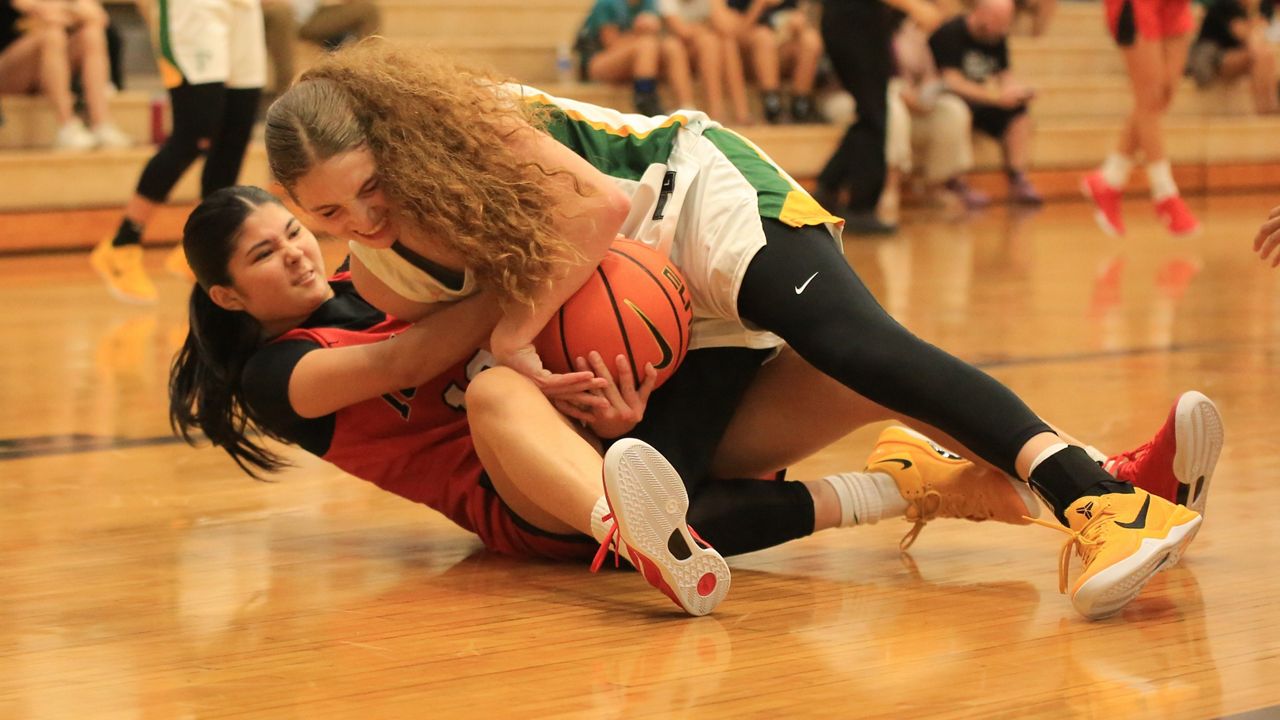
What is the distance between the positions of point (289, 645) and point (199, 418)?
0.63 metres

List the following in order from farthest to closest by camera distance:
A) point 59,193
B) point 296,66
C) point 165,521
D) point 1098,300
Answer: point 296,66, point 59,193, point 1098,300, point 165,521

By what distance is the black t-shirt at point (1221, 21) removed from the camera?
10078 millimetres

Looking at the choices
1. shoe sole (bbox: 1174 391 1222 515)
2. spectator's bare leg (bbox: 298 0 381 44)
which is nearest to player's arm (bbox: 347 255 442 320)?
shoe sole (bbox: 1174 391 1222 515)

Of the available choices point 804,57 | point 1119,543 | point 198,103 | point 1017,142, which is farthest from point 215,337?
point 1017,142

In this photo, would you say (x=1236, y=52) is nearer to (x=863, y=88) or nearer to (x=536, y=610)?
(x=863, y=88)

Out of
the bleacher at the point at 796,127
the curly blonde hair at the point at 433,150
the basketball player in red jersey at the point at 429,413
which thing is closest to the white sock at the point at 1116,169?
the bleacher at the point at 796,127

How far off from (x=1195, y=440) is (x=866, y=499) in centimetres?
47

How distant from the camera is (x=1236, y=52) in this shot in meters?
10.5

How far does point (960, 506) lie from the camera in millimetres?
2248

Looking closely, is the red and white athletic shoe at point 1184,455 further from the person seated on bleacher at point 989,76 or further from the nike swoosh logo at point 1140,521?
the person seated on bleacher at point 989,76

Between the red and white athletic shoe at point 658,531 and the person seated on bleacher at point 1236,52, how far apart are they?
929 centimetres

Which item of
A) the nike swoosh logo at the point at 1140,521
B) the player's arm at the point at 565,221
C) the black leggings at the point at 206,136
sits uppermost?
the player's arm at the point at 565,221

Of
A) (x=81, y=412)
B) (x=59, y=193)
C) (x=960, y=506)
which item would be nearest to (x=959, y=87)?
(x=59, y=193)

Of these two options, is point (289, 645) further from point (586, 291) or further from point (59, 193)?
point (59, 193)
